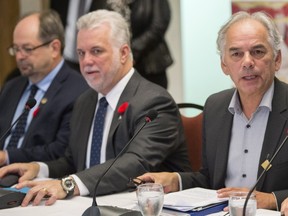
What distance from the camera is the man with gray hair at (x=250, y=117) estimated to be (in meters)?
2.70

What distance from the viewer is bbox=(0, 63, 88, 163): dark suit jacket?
3.67 m

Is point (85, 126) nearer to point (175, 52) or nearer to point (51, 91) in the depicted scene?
point (51, 91)

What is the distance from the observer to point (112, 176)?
2.84 m

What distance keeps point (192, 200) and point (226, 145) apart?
545mm

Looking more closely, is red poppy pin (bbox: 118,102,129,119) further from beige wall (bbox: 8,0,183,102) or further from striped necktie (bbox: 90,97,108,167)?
beige wall (bbox: 8,0,183,102)

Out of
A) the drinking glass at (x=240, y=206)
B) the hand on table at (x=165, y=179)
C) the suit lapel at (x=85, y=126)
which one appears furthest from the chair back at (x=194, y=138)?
the drinking glass at (x=240, y=206)

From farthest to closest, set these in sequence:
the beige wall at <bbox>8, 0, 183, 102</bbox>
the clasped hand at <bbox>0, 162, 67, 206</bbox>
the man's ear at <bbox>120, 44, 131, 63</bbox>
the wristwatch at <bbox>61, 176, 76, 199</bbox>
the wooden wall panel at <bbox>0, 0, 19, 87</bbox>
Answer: the wooden wall panel at <bbox>0, 0, 19, 87</bbox> < the beige wall at <bbox>8, 0, 183, 102</bbox> < the man's ear at <bbox>120, 44, 131, 63</bbox> < the wristwatch at <bbox>61, 176, 76, 199</bbox> < the clasped hand at <bbox>0, 162, 67, 206</bbox>

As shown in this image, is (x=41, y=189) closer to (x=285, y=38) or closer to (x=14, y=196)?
(x=14, y=196)

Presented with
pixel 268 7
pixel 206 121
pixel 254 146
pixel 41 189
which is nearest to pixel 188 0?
pixel 268 7

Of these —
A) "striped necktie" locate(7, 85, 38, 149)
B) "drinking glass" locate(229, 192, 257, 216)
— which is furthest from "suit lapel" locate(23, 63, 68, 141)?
"drinking glass" locate(229, 192, 257, 216)

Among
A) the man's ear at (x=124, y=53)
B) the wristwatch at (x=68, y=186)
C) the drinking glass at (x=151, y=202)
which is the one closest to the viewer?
the drinking glass at (x=151, y=202)

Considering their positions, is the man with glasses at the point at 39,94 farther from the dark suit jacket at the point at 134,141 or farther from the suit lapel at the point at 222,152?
the suit lapel at the point at 222,152

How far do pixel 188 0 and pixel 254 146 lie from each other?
202 centimetres

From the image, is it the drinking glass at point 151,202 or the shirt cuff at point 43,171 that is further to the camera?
the shirt cuff at point 43,171
